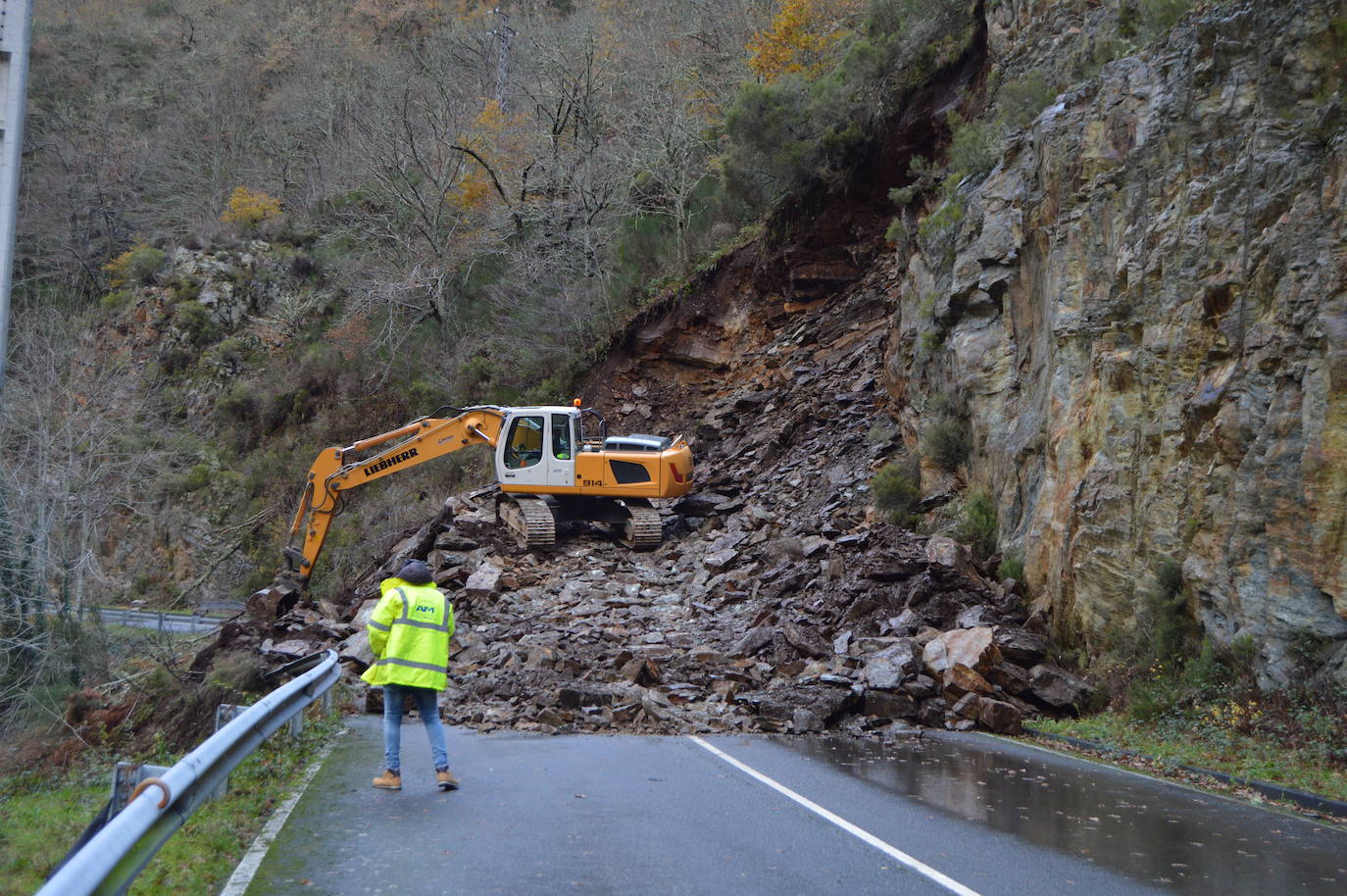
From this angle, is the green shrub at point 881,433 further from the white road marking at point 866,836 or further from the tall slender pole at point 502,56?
the tall slender pole at point 502,56

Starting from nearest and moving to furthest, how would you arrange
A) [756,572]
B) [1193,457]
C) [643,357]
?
[1193,457] → [756,572] → [643,357]

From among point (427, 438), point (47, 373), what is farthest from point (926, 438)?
point (47, 373)

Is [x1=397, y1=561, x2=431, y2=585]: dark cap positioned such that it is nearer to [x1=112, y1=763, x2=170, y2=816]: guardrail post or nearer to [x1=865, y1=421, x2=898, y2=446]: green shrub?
[x1=112, y1=763, x2=170, y2=816]: guardrail post

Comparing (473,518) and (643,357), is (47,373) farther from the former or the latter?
(643,357)

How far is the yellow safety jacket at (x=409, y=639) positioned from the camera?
692 centimetres

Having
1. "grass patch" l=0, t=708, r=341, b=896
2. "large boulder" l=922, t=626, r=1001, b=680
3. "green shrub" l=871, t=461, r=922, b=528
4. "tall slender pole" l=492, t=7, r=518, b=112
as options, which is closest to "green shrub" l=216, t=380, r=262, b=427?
"tall slender pole" l=492, t=7, r=518, b=112

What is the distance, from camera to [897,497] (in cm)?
1767

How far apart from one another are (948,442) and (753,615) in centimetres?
465

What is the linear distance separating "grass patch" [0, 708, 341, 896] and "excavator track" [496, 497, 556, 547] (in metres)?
9.83

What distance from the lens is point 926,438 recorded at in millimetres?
17375

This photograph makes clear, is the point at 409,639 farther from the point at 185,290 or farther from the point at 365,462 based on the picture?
the point at 185,290

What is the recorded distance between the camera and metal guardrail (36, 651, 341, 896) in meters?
3.16

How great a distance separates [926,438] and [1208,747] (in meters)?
8.93

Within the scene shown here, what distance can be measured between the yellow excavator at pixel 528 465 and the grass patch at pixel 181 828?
32.8 feet
